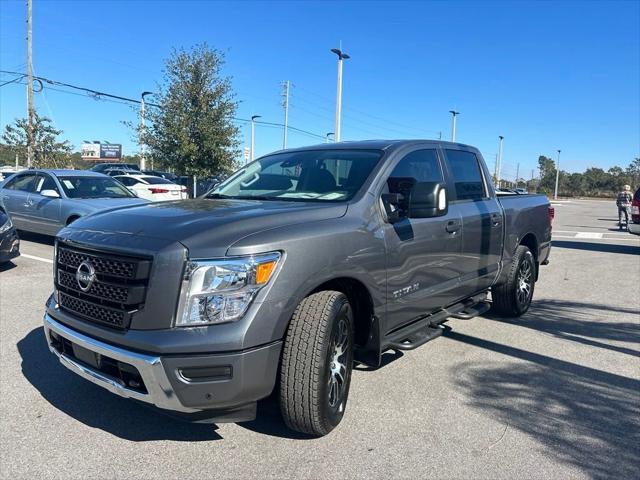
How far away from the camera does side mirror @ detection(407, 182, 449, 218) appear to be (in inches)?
145

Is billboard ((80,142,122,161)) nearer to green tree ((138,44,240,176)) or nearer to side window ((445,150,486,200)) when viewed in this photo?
green tree ((138,44,240,176))

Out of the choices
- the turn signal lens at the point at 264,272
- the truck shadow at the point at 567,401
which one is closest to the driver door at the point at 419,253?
the truck shadow at the point at 567,401

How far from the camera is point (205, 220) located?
3086 mm

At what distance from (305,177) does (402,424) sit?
204 cm

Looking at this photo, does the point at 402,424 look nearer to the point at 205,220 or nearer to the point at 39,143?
the point at 205,220

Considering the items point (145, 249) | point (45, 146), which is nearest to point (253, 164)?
point (145, 249)

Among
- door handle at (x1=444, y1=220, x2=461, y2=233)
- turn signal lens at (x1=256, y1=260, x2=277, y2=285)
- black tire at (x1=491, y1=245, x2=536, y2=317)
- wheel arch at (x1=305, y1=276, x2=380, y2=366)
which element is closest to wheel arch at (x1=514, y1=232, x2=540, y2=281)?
black tire at (x1=491, y1=245, x2=536, y2=317)

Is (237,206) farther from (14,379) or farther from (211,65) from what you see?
(211,65)

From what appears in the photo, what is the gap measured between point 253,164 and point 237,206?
4.59 feet

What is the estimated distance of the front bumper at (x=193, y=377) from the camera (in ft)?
8.84

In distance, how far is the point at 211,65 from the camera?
19.6 meters

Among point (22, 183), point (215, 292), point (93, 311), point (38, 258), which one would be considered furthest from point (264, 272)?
point (22, 183)

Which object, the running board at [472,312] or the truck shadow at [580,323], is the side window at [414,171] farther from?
the truck shadow at [580,323]

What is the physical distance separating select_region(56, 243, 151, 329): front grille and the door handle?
2.63m
